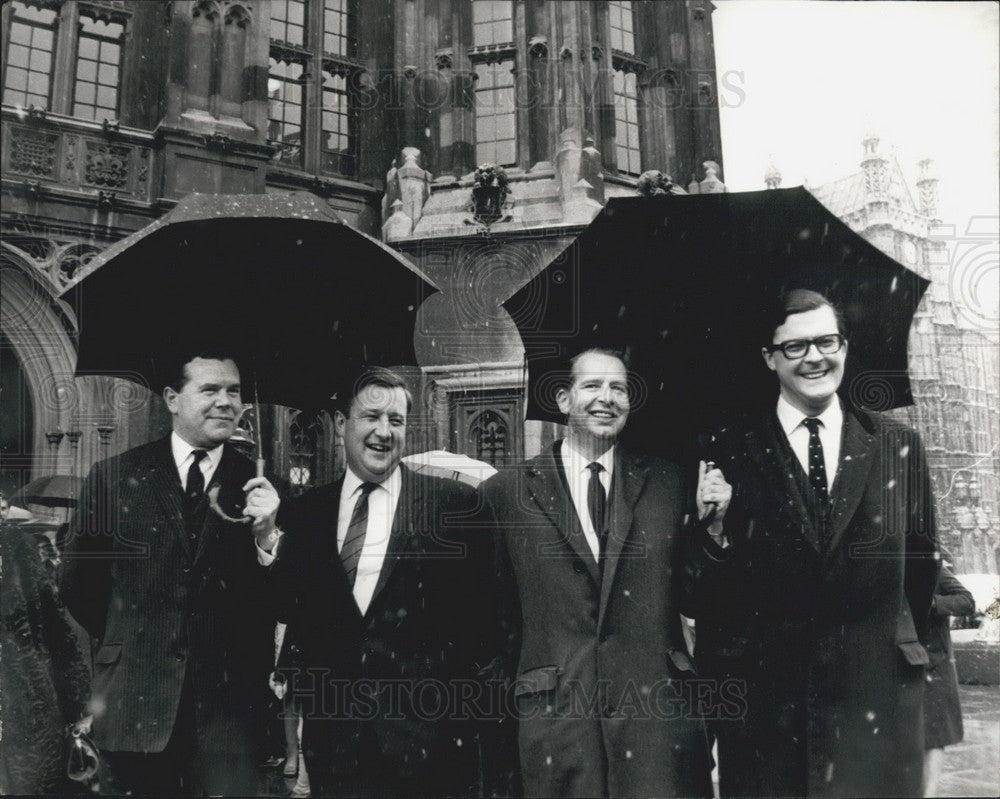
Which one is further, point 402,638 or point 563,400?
point 563,400

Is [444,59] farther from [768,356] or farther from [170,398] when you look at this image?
[768,356]

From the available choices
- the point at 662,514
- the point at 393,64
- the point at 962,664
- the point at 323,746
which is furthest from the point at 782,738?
the point at 393,64

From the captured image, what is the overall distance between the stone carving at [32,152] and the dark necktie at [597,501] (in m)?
5.38

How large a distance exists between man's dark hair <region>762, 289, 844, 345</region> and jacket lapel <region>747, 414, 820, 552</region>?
46 centimetres

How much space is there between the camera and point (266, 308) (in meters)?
4.72

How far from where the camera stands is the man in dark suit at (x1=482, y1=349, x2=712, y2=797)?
379cm

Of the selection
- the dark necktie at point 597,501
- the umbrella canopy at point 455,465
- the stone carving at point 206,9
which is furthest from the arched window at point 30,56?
the dark necktie at point 597,501

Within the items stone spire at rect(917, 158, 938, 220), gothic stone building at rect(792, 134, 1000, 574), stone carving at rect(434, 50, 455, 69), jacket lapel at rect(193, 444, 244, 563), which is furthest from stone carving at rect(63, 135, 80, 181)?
stone spire at rect(917, 158, 938, 220)

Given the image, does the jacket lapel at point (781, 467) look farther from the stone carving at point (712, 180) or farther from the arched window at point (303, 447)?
the stone carving at point (712, 180)

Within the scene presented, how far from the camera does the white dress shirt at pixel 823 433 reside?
423cm

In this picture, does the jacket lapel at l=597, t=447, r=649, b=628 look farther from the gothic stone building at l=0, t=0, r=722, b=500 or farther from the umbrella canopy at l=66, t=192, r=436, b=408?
the gothic stone building at l=0, t=0, r=722, b=500

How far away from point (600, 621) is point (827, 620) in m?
1.12

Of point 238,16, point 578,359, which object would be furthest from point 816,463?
point 238,16

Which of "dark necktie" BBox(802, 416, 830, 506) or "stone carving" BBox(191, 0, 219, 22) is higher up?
"stone carving" BBox(191, 0, 219, 22)
